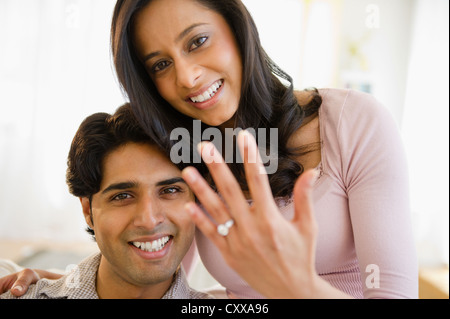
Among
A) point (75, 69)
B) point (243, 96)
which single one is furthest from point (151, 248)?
point (75, 69)

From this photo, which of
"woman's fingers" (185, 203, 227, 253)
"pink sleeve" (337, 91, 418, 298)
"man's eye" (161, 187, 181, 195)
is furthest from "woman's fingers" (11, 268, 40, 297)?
"pink sleeve" (337, 91, 418, 298)

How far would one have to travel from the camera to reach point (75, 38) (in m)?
3.83

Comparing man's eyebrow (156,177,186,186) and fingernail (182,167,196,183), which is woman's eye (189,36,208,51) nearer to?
man's eyebrow (156,177,186,186)

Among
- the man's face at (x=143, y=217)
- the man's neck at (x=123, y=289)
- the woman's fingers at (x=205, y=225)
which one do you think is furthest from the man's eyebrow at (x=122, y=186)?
the woman's fingers at (x=205, y=225)

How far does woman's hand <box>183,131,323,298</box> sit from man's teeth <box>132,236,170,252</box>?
456 millimetres

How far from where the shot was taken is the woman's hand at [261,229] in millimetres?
630

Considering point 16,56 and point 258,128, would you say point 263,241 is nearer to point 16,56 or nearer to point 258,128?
point 258,128

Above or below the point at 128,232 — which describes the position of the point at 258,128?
above

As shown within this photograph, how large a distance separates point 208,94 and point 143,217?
36cm

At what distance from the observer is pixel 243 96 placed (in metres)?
1.21

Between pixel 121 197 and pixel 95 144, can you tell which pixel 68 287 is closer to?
pixel 121 197
